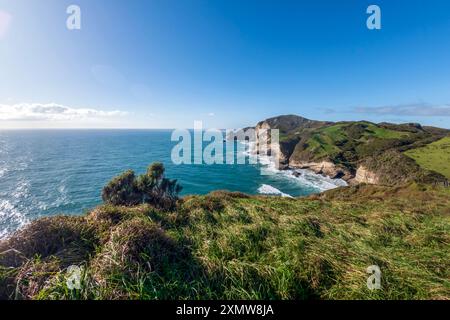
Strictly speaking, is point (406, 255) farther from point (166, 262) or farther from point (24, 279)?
point (24, 279)

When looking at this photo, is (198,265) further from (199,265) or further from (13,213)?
(13,213)

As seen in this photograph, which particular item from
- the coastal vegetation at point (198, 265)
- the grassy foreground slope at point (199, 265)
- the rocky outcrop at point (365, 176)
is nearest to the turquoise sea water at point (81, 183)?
the rocky outcrop at point (365, 176)

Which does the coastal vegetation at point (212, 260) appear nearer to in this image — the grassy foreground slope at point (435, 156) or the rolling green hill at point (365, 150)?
the rolling green hill at point (365, 150)

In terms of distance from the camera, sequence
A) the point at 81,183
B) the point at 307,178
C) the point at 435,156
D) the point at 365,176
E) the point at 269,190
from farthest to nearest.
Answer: the point at 307,178 → the point at 365,176 → the point at 435,156 → the point at 269,190 → the point at 81,183

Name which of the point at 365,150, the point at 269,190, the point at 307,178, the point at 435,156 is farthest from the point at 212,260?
the point at 365,150

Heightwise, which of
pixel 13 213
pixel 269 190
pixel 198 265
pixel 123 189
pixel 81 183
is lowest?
pixel 13 213

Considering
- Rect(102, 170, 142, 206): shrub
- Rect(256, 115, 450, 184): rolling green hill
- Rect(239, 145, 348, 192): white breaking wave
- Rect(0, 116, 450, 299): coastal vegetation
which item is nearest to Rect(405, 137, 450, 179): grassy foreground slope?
Rect(256, 115, 450, 184): rolling green hill

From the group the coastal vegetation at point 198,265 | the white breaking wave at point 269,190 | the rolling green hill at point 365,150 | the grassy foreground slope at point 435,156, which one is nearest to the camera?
the coastal vegetation at point 198,265

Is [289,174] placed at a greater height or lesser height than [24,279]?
lesser
